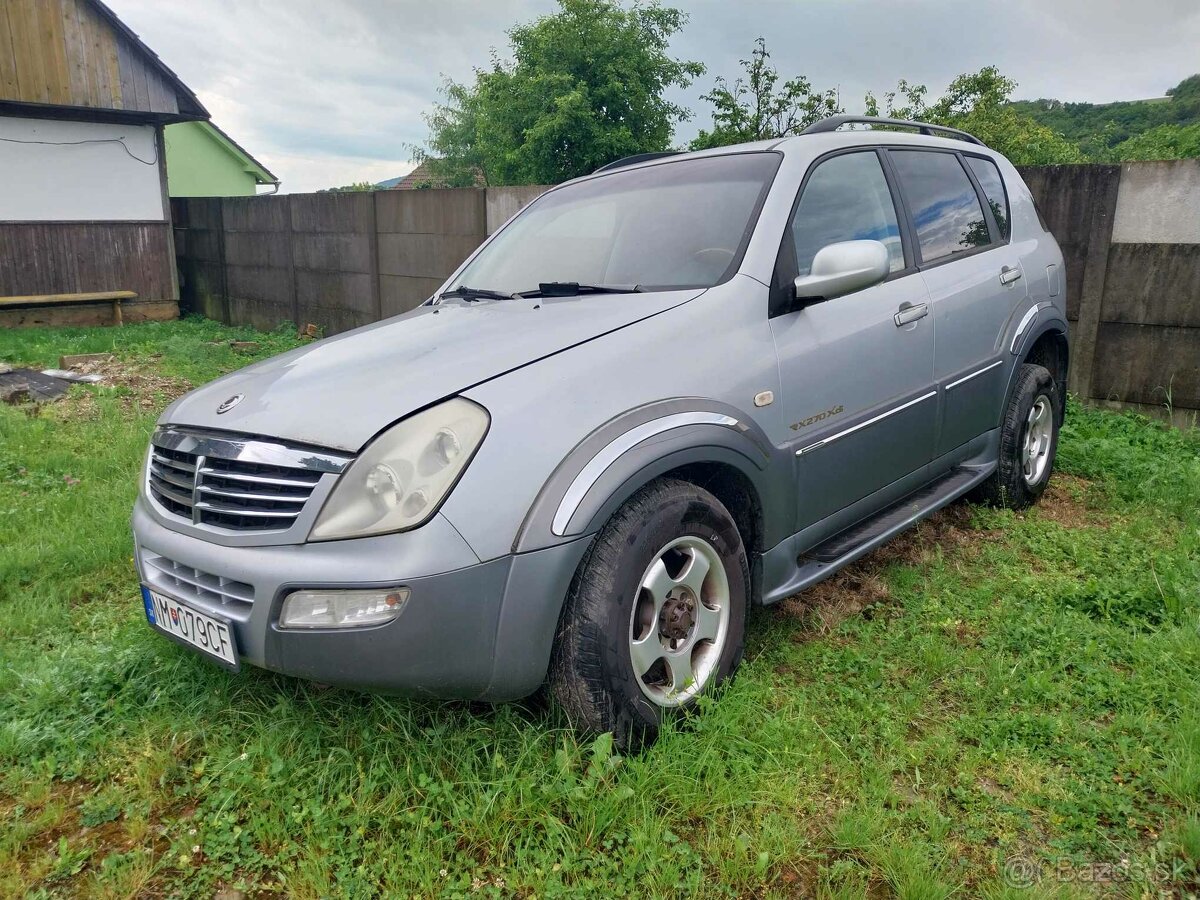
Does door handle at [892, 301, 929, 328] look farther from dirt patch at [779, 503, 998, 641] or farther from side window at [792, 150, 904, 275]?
dirt patch at [779, 503, 998, 641]

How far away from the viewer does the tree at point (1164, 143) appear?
28447 mm

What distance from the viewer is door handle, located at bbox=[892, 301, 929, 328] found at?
3086 millimetres

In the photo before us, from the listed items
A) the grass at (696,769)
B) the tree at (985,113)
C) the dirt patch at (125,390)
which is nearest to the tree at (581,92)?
the tree at (985,113)

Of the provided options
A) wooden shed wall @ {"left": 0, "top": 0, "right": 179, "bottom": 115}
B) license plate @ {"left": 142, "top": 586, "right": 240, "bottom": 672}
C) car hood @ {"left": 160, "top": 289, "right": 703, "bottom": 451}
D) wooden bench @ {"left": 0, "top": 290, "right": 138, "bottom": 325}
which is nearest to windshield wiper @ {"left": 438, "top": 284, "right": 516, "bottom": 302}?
car hood @ {"left": 160, "top": 289, "right": 703, "bottom": 451}

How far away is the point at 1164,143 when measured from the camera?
30.7 m

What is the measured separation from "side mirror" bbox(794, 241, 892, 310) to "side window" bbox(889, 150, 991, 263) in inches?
35.4

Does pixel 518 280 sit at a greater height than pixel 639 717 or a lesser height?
greater

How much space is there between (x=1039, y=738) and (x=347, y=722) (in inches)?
77.2

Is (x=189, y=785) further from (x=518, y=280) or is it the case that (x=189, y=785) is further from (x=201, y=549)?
(x=518, y=280)

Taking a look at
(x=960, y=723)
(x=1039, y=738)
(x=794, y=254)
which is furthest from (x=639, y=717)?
(x=794, y=254)

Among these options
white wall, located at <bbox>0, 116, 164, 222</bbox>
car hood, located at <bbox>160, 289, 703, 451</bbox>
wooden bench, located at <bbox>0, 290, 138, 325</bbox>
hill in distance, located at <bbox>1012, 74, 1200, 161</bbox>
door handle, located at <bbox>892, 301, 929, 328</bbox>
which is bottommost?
wooden bench, located at <bbox>0, 290, 138, 325</bbox>

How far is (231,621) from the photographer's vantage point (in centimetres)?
204

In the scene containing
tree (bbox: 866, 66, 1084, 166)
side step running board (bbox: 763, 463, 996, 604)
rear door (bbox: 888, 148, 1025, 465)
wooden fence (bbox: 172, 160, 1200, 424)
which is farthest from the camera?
tree (bbox: 866, 66, 1084, 166)

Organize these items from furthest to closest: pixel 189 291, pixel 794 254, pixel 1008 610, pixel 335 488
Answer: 1. pixel 189 291
2. pixel 1008 610
3. pixel 794 254
4. pixel 335 488
